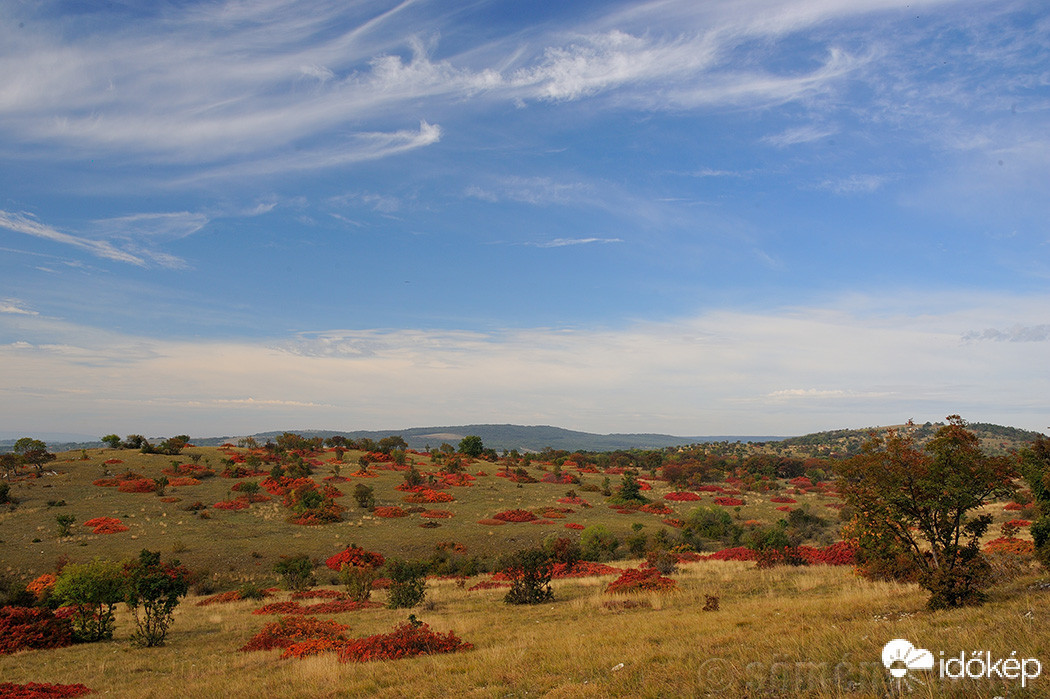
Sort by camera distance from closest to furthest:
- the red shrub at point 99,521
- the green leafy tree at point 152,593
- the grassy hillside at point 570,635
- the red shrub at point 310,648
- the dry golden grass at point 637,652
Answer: the dry golden grass at point 637,652 < the grassy hillside at point 570,635 < the red shrub at point 310,648 < the green leafy tree at point 152,593 < the red shrub at point 99,521

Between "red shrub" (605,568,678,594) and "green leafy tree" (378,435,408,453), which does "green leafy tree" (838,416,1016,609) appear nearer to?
"red shrub" (605,568,678,594)

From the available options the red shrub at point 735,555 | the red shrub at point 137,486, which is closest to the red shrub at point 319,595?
the red shrub at point 735,555

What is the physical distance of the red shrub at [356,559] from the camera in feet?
108

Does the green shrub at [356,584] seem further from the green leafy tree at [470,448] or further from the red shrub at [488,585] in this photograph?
the green leafy tree at [470,448]

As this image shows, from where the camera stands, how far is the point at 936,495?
12828mm

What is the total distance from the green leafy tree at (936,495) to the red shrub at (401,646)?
10972 millimetres

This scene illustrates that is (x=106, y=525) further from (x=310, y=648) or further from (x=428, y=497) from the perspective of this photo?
(x=310, y=648)

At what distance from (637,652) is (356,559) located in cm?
2714

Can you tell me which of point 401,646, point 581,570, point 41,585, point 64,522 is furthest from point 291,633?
point 64,522

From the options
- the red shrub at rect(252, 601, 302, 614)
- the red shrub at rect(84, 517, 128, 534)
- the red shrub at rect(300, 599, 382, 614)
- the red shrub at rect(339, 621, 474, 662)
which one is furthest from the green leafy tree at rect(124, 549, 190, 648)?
the red shrub at rect(84, 517, 128, 534)

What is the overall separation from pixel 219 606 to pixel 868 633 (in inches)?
1029

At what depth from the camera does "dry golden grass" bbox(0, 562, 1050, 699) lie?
810 cm

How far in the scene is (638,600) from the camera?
18594mm

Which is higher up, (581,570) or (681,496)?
(581,570)
